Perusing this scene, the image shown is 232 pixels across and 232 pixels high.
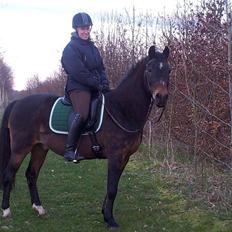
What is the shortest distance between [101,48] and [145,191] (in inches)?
353

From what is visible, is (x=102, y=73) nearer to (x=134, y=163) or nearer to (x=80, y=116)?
(x=80, y=116)

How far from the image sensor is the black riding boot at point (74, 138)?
5902 mm

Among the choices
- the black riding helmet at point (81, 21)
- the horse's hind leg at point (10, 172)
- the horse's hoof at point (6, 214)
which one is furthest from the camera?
the horse's hind leg at point (10, 172)

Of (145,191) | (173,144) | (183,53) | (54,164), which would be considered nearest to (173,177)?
(145,191)

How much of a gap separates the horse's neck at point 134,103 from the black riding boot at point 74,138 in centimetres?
52

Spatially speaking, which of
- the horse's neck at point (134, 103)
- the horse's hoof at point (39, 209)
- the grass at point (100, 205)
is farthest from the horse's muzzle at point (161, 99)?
the horse's hoof at point (39, 209)

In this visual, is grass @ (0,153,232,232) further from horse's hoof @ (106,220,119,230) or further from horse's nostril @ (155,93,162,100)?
horse's nostril @ (155,93,162,100)

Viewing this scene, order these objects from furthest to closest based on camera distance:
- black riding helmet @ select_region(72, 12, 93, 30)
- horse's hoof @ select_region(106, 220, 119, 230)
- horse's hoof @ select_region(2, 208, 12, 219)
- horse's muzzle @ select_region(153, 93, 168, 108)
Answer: horse's hoof @ select_region(2, 208, 12, 219)
black riding helmet @ select_region(72, 12, 93, 30)
horse's hoof @ select_region(106, 220, 119, 230)
horse's muzzle @ select_region(153, 93, 168, 108)

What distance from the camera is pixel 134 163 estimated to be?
10.9 metres

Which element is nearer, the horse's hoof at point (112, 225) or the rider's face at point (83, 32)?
the horse's hoof at point (112, 225)

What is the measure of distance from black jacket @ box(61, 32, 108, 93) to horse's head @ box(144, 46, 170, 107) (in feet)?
2.67

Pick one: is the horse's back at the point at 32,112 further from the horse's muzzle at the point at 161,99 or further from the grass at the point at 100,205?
the horse's muzzle at the point at 161,99

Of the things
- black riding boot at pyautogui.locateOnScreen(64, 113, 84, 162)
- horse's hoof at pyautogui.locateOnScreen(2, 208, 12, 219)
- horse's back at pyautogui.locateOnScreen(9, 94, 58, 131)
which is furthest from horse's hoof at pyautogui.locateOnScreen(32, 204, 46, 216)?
horse's back at pyautogui.locateOnScreen(9, 94, 58, 131)

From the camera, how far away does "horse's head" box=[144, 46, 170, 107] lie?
5.24m
